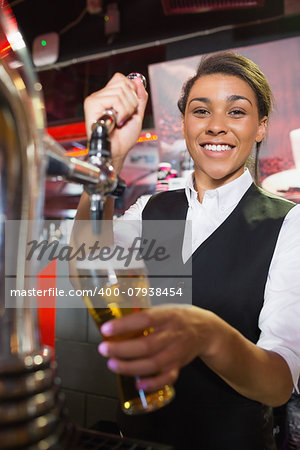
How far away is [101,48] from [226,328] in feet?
13.1

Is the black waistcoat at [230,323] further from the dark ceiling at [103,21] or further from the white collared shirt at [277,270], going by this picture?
the dark ceiling at [103,21]

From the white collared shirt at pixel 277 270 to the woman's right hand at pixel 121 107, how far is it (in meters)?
0.60

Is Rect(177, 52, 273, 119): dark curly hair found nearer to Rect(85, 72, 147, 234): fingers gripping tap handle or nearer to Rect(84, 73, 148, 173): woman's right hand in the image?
Rect(84, 73, 148, 173): woman's right hand

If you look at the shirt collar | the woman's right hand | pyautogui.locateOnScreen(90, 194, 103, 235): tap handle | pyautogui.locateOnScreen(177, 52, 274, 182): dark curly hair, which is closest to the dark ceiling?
pyautogui.locateOnScreen(177, 52, 274, 182): dark curly hair

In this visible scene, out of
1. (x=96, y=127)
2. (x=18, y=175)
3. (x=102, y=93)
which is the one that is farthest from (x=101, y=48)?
(x=18, y=175)

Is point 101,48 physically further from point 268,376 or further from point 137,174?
point 268,376

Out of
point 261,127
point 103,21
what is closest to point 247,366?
point 261,127

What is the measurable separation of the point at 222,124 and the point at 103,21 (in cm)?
316

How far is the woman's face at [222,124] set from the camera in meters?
1.58

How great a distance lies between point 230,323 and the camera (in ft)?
4.74

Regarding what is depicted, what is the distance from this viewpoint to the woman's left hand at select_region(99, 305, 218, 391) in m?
0.56

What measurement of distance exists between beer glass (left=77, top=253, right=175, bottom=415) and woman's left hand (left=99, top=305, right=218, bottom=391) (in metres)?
0.07

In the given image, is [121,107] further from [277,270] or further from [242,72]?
[242,72]

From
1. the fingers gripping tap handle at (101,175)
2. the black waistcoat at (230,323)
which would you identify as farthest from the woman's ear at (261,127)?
the fingers gripping tap handle at (101,175)
